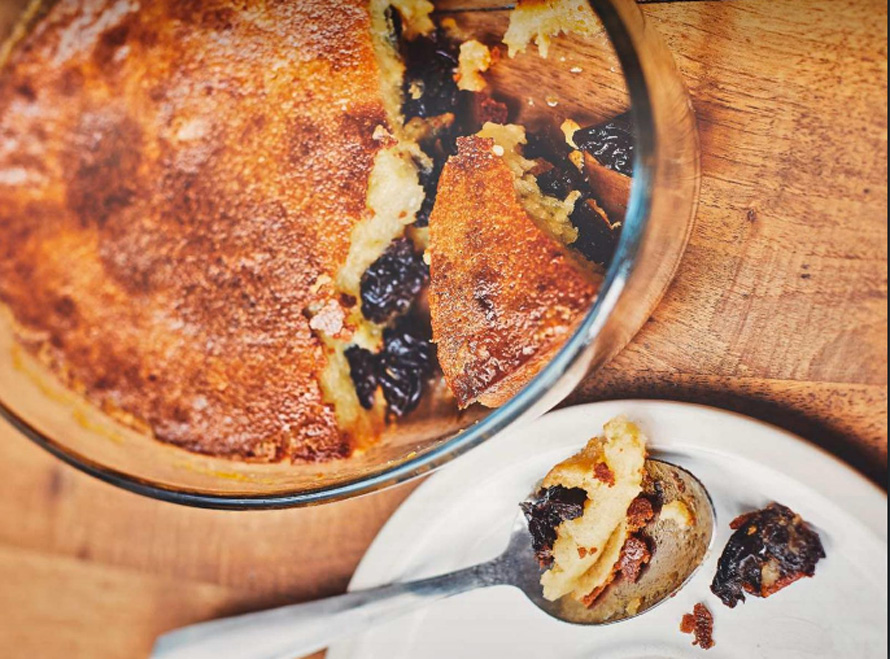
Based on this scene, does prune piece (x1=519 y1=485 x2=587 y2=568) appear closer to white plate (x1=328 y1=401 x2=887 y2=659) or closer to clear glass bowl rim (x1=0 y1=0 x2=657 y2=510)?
white plate (x1=328 y1=401 x2=887 y2=659)

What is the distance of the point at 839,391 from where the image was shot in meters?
0.66

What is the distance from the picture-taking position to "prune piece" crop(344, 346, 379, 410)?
2.27 ft

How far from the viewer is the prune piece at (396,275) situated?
2.25 feet

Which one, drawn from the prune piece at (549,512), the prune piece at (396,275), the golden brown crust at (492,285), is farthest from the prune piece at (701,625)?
the prune piece at (396,275)

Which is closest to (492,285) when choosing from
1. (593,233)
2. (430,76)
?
(593,233)

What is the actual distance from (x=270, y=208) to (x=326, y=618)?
44cm

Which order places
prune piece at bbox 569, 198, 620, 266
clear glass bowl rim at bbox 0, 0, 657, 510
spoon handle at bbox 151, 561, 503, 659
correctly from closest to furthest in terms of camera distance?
1. clear glass bowl rim at bbox 0, 0, 657, 510
2. prune piece at bbox 569, 198, 620, 266
3. spoon handle at bbox 151, 561, 503, 659

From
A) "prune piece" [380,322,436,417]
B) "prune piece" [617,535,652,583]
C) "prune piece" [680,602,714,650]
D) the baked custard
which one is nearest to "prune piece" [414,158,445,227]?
the baked custard

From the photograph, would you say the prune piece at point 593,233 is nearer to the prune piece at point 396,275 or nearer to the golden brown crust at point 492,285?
the golden brown crust at point 492,285

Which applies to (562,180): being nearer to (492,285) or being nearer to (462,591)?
(492,285)

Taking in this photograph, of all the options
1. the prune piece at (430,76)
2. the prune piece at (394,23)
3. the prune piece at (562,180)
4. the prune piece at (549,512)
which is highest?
the prune piece at (394,23)

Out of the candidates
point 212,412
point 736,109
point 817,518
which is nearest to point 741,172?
point 736,109

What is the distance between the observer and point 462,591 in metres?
0.75

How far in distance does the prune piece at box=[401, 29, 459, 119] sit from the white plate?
0.32 meters
